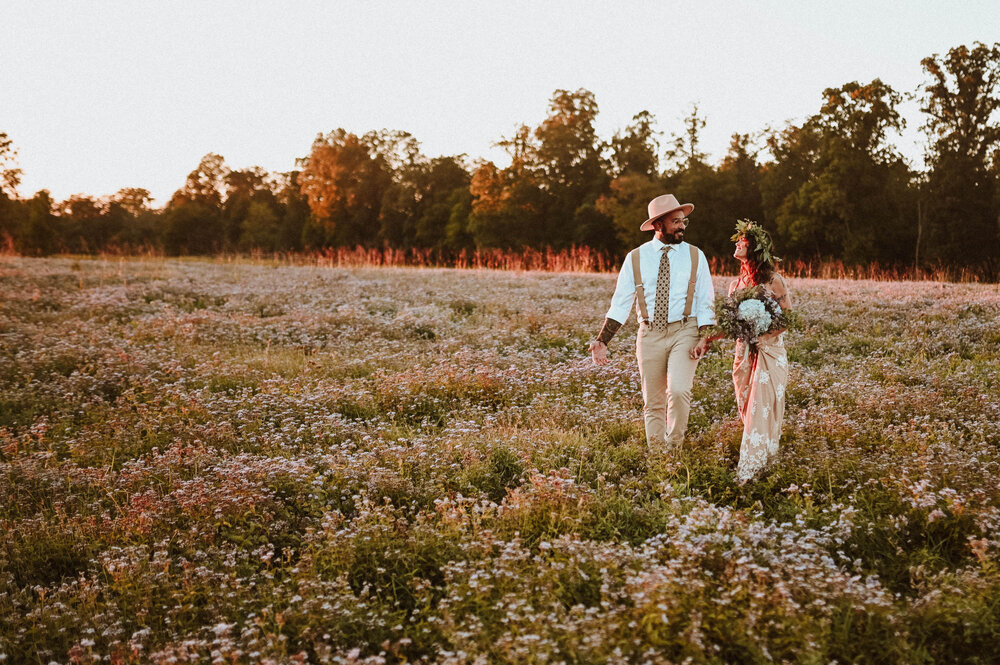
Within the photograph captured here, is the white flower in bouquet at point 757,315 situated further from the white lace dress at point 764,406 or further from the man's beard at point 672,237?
the man's beard at point 672,237

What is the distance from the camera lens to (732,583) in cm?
414

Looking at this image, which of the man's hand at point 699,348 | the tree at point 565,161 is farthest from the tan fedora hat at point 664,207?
the tree at point 565,161

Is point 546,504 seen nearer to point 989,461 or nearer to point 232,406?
point 989,461

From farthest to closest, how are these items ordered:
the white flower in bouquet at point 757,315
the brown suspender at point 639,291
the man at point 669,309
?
the brown suspender at point 639,291
the man at point 669,309
the white flower in bouquet at point 757,315

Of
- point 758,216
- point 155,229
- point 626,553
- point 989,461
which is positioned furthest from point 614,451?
point 155,229

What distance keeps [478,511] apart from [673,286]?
2996mm

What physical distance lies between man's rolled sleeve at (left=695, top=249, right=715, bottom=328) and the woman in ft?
0.80

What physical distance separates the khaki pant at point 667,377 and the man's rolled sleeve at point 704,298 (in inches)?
4.0

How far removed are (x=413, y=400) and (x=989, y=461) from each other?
20.8ft

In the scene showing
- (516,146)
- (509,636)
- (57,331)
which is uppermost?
(516,146)

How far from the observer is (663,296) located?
22.0 ft

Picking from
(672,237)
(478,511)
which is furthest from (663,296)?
(478,511)

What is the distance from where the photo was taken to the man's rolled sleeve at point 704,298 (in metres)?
6.62

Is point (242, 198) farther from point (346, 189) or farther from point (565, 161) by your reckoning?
point (565, 161)
